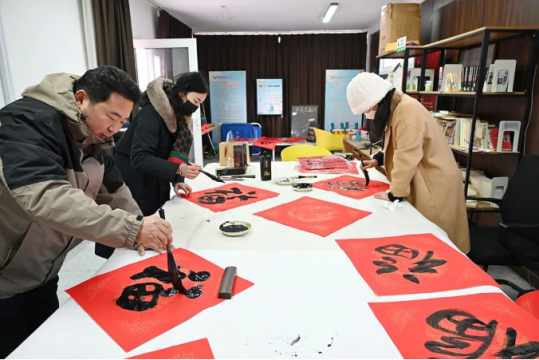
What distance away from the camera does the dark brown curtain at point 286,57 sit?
7.82 meters

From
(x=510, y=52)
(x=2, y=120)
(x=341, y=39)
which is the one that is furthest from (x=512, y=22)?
(x=341, y=39)

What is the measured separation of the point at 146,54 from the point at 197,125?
130 centimetres

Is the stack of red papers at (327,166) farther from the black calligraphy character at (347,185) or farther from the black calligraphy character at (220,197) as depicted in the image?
the black calligraphy character at (220,197)

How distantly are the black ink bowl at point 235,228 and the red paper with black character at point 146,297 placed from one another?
0.67 ft

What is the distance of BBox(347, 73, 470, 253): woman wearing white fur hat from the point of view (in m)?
1.83

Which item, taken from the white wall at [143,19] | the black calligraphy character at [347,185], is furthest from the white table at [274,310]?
the white wall at [143,19]

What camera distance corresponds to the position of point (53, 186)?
953 millimetres

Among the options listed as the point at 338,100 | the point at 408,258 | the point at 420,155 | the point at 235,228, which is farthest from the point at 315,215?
the point at 338,100

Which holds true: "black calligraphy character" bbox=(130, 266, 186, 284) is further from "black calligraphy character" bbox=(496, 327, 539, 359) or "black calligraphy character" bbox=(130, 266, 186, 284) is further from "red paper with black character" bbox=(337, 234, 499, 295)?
"black calligraphy character" bbox=(496, 327, 539, 359)

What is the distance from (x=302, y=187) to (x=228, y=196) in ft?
1.40

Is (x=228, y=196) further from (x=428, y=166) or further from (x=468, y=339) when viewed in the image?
(x=468, y=339)

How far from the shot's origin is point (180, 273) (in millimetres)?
1107

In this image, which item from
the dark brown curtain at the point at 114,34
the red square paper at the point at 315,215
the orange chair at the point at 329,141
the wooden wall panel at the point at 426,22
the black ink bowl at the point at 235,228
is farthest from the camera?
the orange chair at the point at 329,141

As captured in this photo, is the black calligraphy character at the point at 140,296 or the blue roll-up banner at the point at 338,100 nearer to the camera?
the black calligraphy character at the point at 140,296
